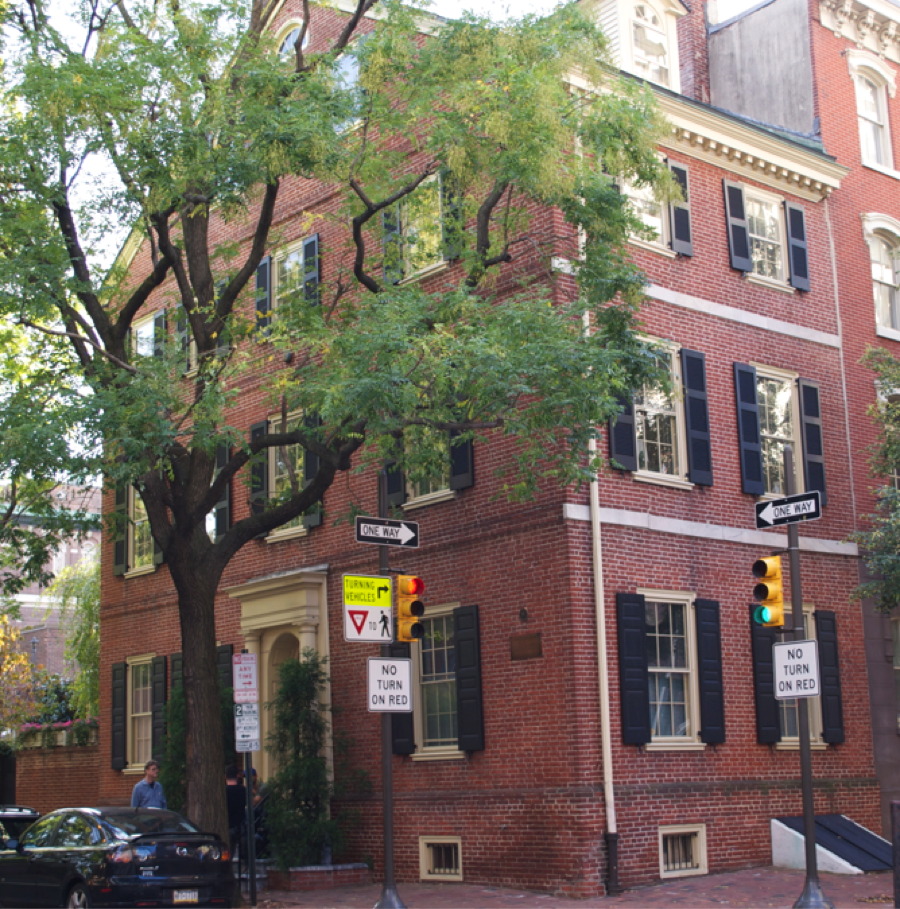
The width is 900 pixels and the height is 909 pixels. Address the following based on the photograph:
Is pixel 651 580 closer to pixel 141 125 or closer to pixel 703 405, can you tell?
pixel 703 405

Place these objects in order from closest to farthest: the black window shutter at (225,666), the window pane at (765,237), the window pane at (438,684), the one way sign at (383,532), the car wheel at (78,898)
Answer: the one way sign at (383,532) → the car wheel at (78,898) → the window pane at (438,684) → the window pane at (765,237) → the black window shutter at (225,666)

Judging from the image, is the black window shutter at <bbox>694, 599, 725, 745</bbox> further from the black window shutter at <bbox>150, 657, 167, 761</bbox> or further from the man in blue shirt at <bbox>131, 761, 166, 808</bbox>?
the black window shutter at <bbox>150, 657, 167, 761</bbox>

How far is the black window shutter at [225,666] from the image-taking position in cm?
2177

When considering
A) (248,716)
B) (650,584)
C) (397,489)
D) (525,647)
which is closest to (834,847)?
(650,584)

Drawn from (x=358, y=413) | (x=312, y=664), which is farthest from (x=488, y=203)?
(x=312, y=664)

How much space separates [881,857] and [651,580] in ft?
16.7

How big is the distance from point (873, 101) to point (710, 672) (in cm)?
1236

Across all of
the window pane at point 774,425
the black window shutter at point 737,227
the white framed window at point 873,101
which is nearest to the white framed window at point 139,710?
the window pane at point 774,425

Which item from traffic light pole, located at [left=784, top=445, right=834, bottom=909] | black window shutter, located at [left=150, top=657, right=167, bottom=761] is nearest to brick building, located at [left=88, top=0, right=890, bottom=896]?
black window shutter, located at [left=150, top=657, right=167, bottom=761]

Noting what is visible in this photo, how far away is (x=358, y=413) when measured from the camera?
1386 centimetres

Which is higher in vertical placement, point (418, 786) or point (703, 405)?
point (703, 405)

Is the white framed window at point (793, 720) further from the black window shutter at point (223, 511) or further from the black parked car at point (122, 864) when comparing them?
the black window shutter at point (223, 511)

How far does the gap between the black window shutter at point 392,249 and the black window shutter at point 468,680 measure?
481cm

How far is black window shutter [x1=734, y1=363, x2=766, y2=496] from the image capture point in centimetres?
1941
